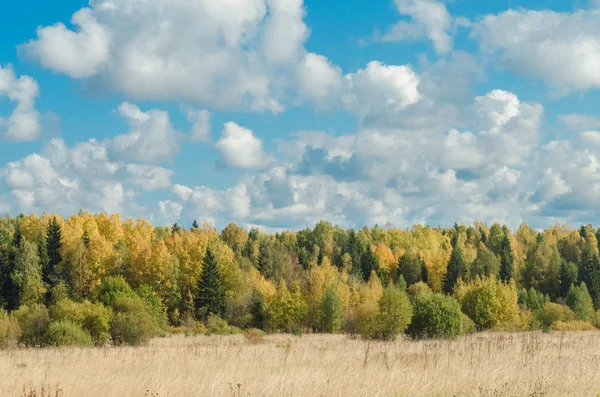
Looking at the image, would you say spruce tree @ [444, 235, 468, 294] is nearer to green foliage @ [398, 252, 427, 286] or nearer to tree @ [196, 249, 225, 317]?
green foliage @ [398, 252, 427, 286]


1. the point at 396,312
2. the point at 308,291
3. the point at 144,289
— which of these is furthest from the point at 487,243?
the point at 396,312

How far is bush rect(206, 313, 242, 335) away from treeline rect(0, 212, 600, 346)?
18cm

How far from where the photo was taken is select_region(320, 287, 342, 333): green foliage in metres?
63.3

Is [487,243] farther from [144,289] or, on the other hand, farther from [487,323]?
[144,289]

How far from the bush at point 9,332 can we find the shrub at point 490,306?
38.4 metres

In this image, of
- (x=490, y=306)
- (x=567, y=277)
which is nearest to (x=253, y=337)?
(x=490, y=306)

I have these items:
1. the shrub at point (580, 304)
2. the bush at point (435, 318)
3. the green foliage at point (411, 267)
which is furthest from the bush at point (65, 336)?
the green foliage at point (411, 267)

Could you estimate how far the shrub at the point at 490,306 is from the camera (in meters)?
57.5

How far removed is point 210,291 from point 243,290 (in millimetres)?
6365

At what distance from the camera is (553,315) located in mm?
66375

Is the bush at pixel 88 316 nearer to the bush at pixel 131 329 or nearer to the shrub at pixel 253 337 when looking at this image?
the bush at pixel 131 329

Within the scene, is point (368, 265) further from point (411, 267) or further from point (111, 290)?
point (111, 290)

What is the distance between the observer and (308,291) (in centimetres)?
7475

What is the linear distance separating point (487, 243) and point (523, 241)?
803 inches
